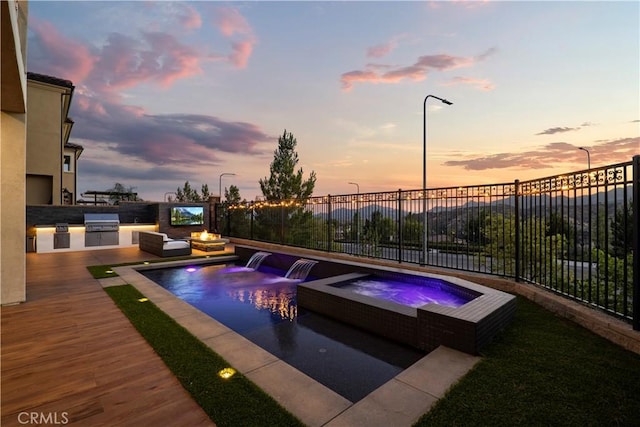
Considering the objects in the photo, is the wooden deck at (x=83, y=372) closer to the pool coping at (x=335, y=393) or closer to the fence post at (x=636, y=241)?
the pool coping at (x=335, y=393)

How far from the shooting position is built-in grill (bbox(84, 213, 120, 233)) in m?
15.0

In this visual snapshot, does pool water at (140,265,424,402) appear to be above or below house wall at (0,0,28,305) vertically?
below

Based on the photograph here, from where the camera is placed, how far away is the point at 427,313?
A: 13.5 feet

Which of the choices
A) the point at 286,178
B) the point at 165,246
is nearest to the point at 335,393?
the point at 165,246

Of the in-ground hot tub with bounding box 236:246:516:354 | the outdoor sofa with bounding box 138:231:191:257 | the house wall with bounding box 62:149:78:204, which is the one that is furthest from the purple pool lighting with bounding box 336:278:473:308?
the house wall with bounding box 62:149:78:204

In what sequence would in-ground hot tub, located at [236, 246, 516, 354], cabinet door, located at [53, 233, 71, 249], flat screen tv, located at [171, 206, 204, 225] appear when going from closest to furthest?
in-ground hot tub, located at [236, 246, 516, 354], cabinet door, located at [53, 233, 71, 249], flat screen tv, located at [171, 206, 204, 225]

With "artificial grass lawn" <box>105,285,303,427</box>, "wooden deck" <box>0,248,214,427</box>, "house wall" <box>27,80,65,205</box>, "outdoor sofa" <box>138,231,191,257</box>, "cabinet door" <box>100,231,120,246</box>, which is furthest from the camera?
"house wall" <box>27,80,65,205</box>

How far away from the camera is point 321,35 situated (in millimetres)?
11742

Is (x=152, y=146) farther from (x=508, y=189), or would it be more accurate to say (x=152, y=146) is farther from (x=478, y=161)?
(x=508, y=189)

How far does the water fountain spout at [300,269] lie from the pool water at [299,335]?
43 centimetres

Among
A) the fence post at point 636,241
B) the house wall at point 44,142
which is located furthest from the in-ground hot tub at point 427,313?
the house wall at point 44,142

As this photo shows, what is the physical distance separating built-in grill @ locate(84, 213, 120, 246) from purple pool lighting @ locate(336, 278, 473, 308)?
49.3 feet

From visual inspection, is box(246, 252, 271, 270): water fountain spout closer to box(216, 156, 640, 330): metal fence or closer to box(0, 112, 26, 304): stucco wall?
box(216, 156, 640, 330): metal fence

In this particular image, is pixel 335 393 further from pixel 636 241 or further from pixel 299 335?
pixel 636 241
